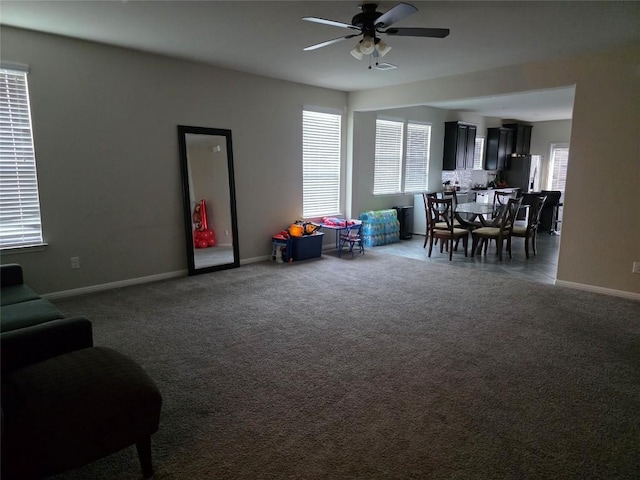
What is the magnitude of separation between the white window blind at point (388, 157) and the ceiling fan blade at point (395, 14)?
465 centimetres

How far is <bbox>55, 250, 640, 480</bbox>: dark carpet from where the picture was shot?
193cm

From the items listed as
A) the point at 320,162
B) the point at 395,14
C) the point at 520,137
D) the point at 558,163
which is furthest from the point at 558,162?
the point at 395,14

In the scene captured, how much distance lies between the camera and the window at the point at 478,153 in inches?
400

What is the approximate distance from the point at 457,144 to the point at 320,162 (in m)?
4.03

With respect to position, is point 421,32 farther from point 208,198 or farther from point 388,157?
point 388,157

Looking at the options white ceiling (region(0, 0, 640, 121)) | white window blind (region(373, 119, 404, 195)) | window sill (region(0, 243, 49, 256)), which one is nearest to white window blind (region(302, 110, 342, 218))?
white window blind (region(373, 119, 404, 195))

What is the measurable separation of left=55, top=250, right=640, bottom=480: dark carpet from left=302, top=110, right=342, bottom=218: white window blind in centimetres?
233

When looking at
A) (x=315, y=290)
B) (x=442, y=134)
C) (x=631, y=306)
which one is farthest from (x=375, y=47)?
(x=442, y=134)

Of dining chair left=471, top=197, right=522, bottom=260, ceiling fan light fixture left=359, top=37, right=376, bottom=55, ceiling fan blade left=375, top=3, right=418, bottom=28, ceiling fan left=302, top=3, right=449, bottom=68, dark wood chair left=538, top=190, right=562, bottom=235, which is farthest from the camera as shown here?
dark wood chair left=538, top=190, right=562, bottom=235

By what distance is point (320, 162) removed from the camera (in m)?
6.66

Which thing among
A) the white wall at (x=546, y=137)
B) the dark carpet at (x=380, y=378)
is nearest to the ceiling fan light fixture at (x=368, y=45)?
the dark carpet at (x=380, y=378)

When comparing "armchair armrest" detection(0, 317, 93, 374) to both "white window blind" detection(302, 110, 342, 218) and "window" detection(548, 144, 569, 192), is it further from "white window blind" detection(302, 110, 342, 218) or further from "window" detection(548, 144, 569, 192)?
"window" detection(548, 144, 569, 192)

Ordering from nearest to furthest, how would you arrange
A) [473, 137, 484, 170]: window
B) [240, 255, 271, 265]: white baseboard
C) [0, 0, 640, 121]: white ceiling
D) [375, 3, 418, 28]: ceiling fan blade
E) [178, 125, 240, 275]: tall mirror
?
[375, 3, 418, 28]: ceiling fan blade → [0, 0, 640, 121]: white ceiling → [178, 125, 240, 275]: tall mirror → [240, 255, 271, 265]: white baseboard → [473, 137, 484, 170]: window

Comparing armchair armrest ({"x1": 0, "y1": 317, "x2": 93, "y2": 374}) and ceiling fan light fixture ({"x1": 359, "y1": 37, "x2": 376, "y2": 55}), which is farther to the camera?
ceiling fan light fixture ({"x1": 359, "y1": 37, "x2": 376, "y2": 55})
